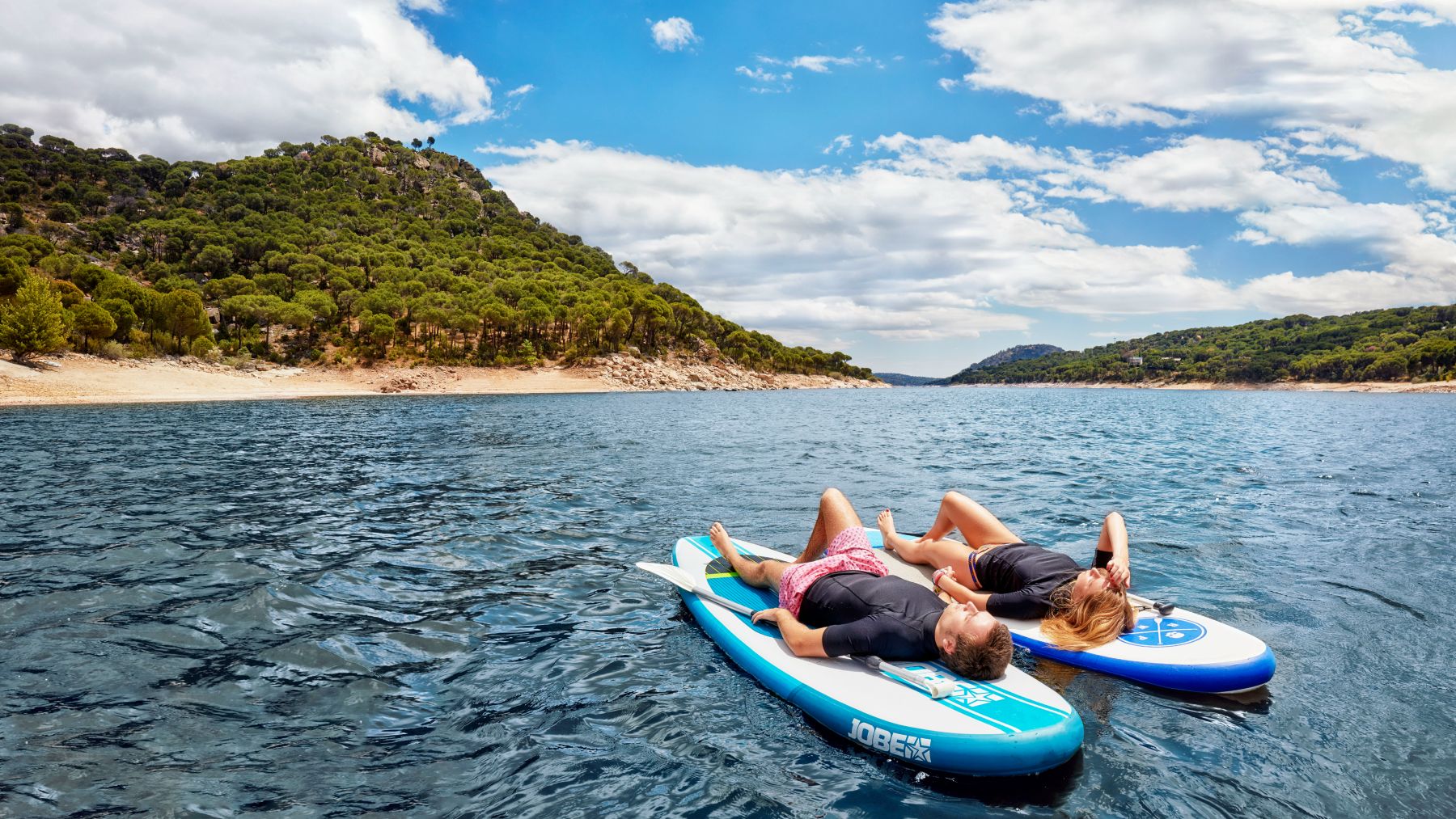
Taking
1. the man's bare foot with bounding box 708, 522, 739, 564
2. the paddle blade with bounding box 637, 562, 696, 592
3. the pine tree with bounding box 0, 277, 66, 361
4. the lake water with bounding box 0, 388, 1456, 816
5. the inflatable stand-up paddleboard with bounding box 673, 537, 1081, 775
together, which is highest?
the pine tree with bounding box 0, 277, 66, 361

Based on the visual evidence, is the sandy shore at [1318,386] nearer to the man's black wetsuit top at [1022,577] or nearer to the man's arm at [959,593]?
the man's black wetsuit top at [1022,577]

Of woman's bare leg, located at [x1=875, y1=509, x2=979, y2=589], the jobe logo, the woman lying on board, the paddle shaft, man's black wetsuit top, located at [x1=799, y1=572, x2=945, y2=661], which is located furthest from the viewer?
woman's bare leg, located at [x1=875, y1=509, x2=979, y2=589]

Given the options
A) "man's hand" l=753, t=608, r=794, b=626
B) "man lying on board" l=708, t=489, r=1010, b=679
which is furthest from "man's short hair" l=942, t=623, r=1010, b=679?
"man's hand" l=753, t=608, r=794, b=626

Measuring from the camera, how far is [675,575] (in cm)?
782

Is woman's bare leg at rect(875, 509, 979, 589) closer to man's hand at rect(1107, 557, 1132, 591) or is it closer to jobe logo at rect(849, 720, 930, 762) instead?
man's hand at rect(1107, 557, 1132, 591)

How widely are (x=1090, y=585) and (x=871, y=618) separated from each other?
2.31 m

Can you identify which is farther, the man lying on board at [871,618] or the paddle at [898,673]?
the man lying on board at [871,618]

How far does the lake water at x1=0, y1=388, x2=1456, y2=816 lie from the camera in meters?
4.50

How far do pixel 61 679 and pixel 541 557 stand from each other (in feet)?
17.4

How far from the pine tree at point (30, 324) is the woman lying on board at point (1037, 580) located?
56780 millimetres

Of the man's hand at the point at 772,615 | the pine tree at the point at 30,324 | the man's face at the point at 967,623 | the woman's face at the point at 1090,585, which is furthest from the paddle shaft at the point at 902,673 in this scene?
the pine tree at the point at 30,324

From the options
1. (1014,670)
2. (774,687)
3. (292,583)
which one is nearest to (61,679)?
(292,583)

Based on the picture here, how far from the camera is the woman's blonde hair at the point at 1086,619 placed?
6.30m

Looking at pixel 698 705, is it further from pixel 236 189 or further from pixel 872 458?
pixel 236 189
